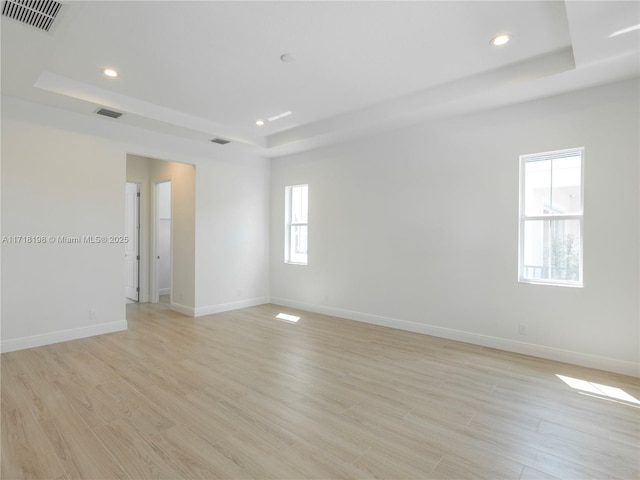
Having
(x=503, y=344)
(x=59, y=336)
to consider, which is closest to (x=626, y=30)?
(x=503, y=344)

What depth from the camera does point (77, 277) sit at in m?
4.25

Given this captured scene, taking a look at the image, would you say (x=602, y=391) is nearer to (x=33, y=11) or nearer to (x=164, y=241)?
(x=33, y=11)

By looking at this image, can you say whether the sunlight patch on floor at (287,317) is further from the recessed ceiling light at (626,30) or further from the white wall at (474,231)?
the recessed ceiling light at (626,30)

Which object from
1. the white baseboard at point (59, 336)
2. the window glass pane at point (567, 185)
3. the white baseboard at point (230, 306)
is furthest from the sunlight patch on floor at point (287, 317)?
the window glass pane at point (567, 185)

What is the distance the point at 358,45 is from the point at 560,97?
2.37 metres

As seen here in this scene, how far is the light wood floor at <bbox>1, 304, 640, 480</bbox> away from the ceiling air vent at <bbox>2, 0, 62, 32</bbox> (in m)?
2.95

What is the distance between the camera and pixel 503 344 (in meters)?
3.93

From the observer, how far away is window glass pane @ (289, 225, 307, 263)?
248 inches

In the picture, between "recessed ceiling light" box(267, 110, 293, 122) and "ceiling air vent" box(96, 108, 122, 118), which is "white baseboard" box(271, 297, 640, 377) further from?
"ceiling air vent" box(96, 108, 122, 118)

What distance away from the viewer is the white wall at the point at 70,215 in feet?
12.4

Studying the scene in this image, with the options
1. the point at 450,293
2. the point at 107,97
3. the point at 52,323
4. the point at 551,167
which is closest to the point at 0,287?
the point at 52,323

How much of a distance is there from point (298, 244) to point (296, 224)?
1.30 feet

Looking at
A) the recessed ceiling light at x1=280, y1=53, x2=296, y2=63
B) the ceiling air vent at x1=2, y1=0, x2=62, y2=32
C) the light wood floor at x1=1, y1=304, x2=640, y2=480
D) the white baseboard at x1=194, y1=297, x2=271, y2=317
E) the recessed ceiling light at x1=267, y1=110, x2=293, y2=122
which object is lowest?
the light wood floor at x1=1, y1=304, x2=640, y2=480

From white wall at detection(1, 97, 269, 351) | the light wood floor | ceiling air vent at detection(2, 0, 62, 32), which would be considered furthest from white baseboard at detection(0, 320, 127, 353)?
ceiling air vent at detection(2, 0, 62, 32)
